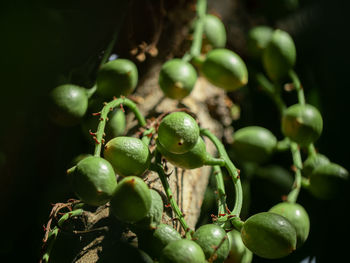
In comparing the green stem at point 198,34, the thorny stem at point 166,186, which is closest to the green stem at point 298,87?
the green stem at point 198,34

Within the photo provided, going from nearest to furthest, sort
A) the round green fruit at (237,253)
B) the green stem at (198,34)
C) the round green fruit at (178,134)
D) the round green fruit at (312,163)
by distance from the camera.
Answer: the round green fruit at (178,134), the round green fruit at (237,253), the round green fruit at (312,163), the green stem at (198,34)

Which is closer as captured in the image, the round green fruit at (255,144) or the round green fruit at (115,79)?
the round green fruit at (115,79)

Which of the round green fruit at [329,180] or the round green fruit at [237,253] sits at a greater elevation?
the round green fruit at [329,180]

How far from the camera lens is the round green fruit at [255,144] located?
201cm

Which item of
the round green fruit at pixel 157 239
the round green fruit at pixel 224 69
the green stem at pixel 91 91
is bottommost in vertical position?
the round green fruit at pixel 157 239

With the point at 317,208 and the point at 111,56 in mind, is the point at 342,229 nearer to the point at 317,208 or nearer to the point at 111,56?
the point at 317,208

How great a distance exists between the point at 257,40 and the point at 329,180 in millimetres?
946

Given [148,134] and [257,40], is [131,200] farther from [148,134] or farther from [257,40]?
[257,40]

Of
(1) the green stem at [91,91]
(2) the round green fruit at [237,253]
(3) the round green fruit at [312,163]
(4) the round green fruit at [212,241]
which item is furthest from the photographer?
(3) the round green fruit at [312,163]

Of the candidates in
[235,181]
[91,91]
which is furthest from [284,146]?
[91,91]

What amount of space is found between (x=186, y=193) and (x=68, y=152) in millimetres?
666

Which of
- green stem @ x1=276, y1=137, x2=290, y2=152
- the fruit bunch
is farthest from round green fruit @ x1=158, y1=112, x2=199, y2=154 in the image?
green stem @ x1=276, y1=137, x2=290, y2=152

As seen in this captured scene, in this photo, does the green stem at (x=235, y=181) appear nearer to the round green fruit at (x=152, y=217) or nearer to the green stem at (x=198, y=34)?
the round green fruit at (x=152, y=217)

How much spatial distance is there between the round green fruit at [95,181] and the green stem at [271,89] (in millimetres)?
1252
